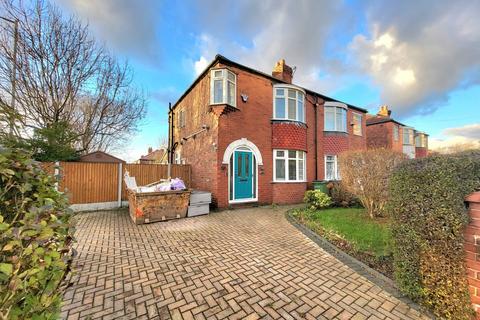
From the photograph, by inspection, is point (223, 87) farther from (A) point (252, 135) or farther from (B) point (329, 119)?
(B) point (329, 119)

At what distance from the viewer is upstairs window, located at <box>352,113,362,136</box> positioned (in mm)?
15578

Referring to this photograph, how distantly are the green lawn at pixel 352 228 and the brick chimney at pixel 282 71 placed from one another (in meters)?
8.36

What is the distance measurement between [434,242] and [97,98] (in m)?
16.1

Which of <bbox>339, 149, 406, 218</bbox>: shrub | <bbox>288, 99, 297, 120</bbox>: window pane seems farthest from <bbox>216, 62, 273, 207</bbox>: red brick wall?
<bbox>339, 149, 406, 218</bbox>: shrub

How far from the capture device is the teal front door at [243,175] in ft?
32.6

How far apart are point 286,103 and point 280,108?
401 mm

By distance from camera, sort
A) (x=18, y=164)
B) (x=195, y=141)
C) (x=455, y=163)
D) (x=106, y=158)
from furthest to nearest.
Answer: (x=106, y=158) → (x=195, y=141) → (x=455, y=163) → (x=18, y=164)

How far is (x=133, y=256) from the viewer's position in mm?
4316

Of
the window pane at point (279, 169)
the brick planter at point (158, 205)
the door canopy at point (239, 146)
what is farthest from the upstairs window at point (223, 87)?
the brick planter at point (158, 205)

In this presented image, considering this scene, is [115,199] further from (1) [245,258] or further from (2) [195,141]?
(1) [245,258]

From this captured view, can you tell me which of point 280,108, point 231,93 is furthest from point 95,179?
point 280,108

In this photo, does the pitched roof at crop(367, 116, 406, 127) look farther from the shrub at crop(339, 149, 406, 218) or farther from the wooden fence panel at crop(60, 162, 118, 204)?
the wooden fence panel at crop(60, 162, 118, 204)

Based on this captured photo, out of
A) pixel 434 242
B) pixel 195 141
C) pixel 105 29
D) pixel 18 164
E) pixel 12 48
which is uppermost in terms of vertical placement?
pixel 105 29

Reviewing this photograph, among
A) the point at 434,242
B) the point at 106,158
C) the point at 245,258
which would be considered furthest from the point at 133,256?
the point at 106,158
